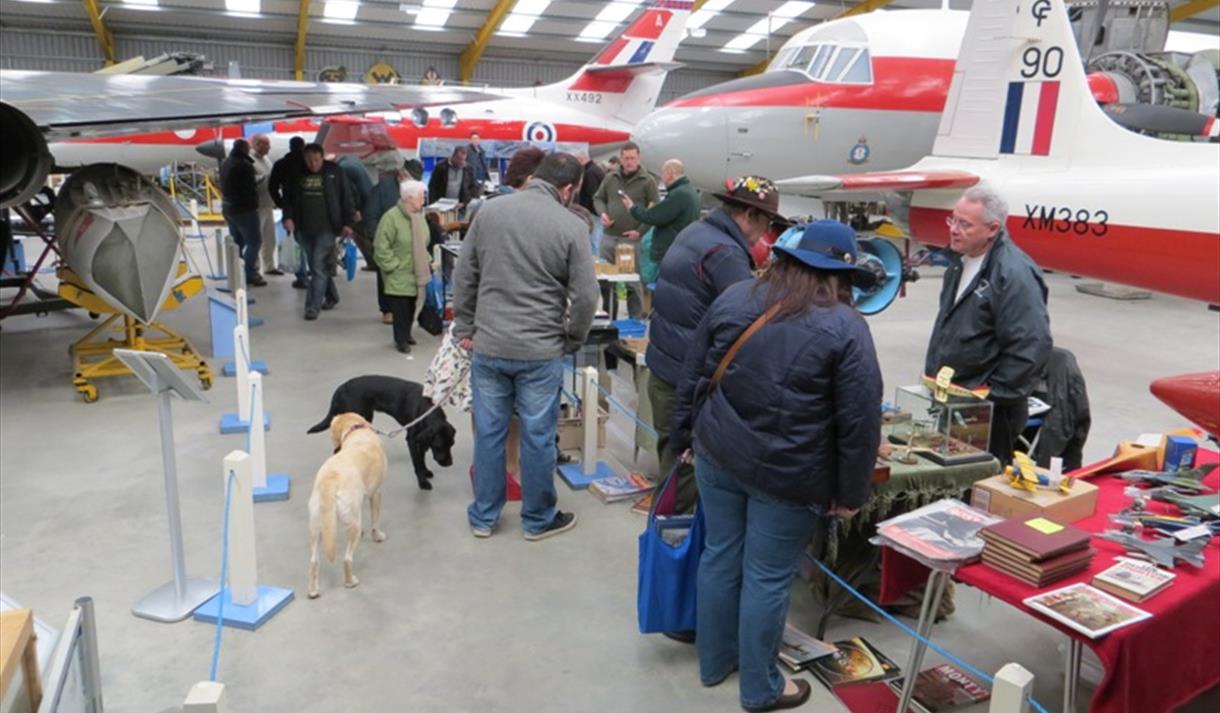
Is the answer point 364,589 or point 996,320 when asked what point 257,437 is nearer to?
point 364,589

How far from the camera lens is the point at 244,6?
2261 cm

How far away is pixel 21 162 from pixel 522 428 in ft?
11.1

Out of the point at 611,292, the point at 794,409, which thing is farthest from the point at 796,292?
the point at 611,292

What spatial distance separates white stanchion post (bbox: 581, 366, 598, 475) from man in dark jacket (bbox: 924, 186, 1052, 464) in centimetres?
193

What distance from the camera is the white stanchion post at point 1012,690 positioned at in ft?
6.10

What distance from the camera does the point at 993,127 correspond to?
7270 mm

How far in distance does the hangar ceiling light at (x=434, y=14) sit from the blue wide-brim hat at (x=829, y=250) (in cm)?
2282

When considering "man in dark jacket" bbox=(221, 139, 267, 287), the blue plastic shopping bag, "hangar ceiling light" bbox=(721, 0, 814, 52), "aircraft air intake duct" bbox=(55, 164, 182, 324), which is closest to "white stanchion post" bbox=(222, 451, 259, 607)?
the blue plastic shopping bag

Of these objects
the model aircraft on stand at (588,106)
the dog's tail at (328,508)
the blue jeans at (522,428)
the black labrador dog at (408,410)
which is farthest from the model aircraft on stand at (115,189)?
the model aircraft on stand at (588,106)

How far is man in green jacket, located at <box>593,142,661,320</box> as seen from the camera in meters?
8.12

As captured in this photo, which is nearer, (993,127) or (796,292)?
(796,292)

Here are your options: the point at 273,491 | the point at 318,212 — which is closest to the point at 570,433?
the point at 273,491

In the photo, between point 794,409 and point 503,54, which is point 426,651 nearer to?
point 794,409

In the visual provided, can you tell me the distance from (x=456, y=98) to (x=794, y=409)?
5.97m
